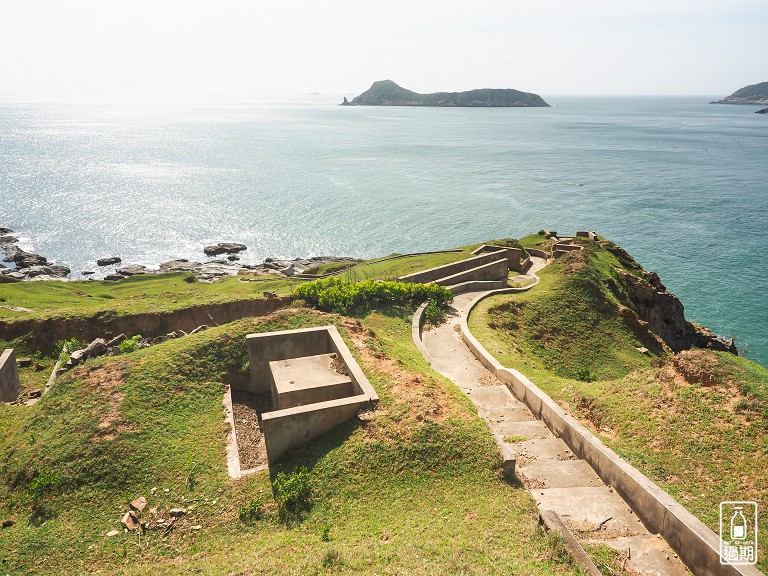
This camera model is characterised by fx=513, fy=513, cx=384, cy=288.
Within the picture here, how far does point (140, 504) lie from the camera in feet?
39.9

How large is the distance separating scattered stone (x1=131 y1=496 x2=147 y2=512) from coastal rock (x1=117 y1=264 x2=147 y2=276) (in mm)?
46733

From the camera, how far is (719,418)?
527 inches

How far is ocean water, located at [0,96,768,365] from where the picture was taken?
199 feet

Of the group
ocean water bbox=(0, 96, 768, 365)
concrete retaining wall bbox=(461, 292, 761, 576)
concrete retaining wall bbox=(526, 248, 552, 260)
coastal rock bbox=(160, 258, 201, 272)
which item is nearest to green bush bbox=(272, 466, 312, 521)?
concrete retaining wall bbox=(461, 292, 761, 576)

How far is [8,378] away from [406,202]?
68.8 meters

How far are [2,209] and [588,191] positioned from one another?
9585 centimetres

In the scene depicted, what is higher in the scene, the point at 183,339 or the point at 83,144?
the point at 83,144

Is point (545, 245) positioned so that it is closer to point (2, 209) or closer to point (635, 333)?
point (635, 333)

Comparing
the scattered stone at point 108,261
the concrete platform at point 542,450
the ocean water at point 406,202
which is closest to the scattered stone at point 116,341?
the concrete platform at point 542,450

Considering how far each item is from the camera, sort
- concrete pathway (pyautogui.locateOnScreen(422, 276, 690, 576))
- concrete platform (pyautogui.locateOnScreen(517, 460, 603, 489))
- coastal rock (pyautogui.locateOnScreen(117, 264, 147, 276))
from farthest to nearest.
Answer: coastal rock (pyautogui.locateOnScreen(117, 264, 147, 276)) → concrete platform (pyautogui.locateOnScreen(517, 460, 603, 489)) → concrete pathway (pyautogui.locateOnScreen(422, 276, 690, 576))

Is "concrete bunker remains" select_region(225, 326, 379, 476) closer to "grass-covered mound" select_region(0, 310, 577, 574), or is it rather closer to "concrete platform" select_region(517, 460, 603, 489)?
"grass-covered mound" select_region(0, 310, 577, 574)

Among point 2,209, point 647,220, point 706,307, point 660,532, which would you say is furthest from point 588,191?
point 2,209

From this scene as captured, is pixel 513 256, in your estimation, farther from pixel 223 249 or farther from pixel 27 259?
pixel 27 259

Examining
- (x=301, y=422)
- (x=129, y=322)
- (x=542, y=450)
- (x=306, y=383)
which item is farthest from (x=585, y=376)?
(x=129, y=322)
